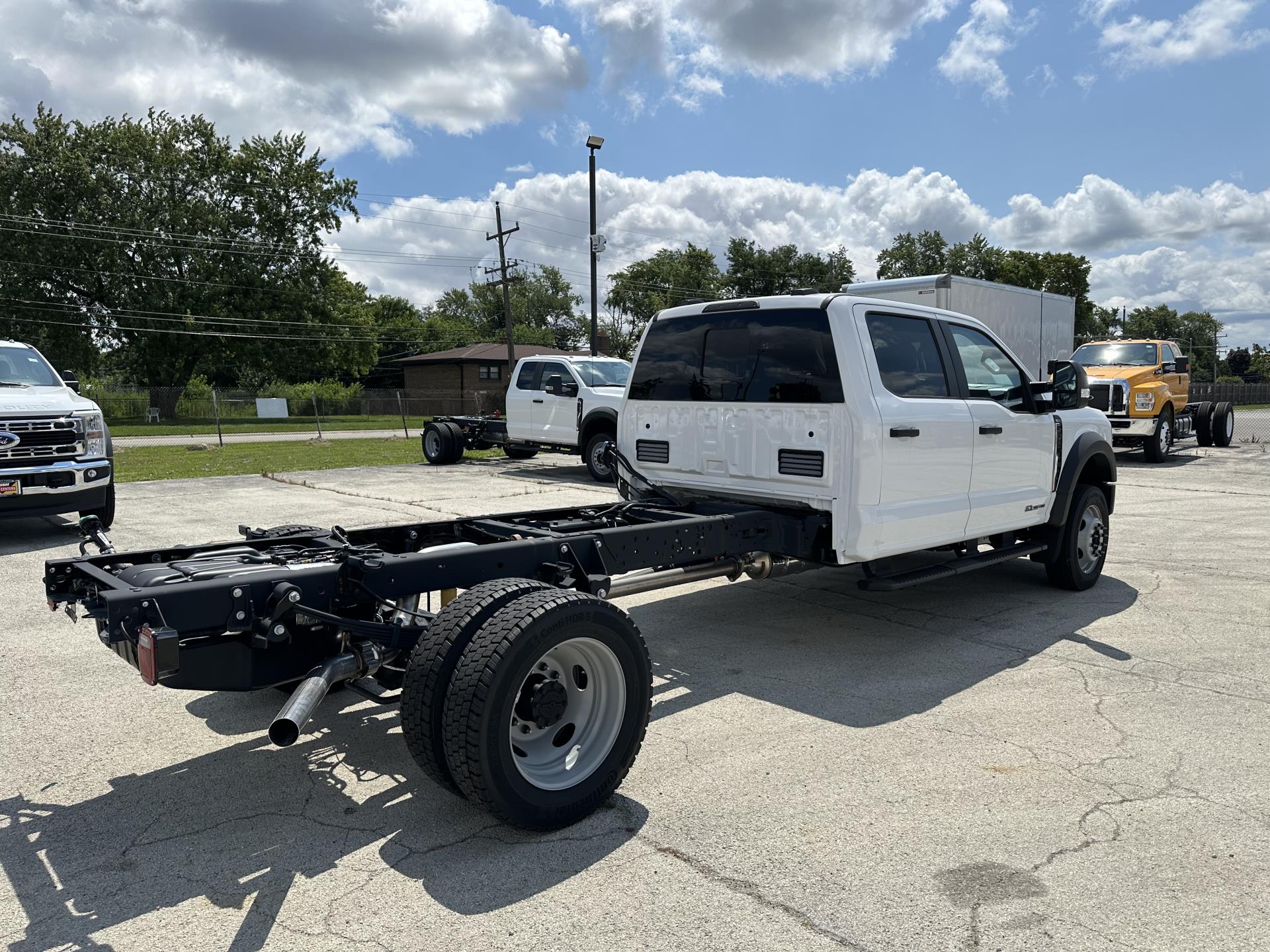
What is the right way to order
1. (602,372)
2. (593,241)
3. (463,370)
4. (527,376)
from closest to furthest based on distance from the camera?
1. (602,372)
2. (527,376)
3. (593,241)
4. (463,370)

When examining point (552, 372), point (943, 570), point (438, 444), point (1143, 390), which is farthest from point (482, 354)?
point (943, 570)

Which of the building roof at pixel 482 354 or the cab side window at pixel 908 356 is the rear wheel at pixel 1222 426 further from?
the building roof at pixel 482 354

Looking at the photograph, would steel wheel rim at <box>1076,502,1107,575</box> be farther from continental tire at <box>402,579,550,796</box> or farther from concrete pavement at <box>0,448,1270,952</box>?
continental tire at <box>402,579,550,796</box>

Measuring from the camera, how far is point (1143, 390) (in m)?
18.8

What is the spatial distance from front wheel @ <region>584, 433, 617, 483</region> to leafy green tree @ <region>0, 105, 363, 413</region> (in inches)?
1387

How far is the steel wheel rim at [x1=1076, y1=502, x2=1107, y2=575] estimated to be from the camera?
7.28 m

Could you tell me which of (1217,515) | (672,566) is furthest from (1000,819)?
(1217,515)

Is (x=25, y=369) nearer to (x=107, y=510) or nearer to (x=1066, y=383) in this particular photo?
(x=107, y=510)

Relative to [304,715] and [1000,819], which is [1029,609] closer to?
[1000,819]

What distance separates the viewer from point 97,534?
4191 mm

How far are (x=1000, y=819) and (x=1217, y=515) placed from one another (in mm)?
10037

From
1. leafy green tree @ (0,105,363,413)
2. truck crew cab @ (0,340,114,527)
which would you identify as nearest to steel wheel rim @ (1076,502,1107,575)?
truck crew cab @ (0,340,114,527)

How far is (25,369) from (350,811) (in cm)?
909

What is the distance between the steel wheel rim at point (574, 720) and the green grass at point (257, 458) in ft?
46.2
